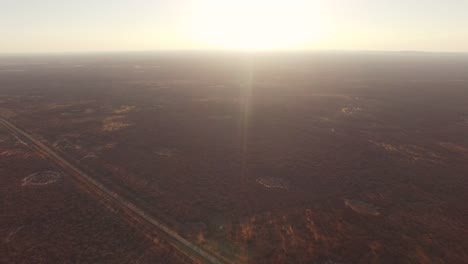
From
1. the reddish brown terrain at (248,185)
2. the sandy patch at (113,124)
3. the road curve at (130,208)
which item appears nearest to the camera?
the road curve at (130,208)

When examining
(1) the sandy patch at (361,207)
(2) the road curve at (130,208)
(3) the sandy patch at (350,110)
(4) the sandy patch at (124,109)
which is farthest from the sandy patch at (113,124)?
(3) the sandy patch at (350,110)

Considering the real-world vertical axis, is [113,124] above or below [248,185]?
above

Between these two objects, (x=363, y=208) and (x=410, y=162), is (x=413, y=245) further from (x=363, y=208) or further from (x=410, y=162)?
(x=410, y=162)

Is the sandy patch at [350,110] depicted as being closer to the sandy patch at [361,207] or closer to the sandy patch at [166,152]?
the sandy patch at [361,207]

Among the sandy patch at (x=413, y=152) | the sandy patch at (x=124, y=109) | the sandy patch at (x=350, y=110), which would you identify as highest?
the sandy patch at (x=350, y=110)

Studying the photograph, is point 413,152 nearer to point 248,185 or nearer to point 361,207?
point 361,207

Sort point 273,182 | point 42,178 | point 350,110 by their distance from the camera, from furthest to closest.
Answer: point 350,110 < point 42,178 < point 273,182

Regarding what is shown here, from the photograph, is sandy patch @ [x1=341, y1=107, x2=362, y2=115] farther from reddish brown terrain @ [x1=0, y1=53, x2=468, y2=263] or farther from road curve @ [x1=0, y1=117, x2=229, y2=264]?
road curve @ [x1=0, y1=117, x2=229, y2=264]

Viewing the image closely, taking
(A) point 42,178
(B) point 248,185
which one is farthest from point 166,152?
(B) point 248,185
